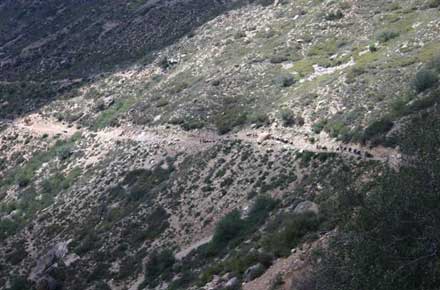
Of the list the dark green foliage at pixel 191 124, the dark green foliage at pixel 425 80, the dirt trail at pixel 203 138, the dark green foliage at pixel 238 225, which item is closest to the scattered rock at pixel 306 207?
the dark green foliage at pixel 238 225

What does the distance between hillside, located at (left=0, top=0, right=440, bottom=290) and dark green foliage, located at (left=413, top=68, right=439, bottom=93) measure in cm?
9

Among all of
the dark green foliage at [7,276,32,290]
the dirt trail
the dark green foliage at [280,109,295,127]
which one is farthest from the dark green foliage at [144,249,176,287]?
the dark green foliage at [280,109,295,127]

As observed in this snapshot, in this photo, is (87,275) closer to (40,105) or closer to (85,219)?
(85,219)

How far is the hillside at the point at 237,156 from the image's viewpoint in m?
16.6

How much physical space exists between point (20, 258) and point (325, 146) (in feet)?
71.4

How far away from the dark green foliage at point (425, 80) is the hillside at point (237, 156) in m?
0.09

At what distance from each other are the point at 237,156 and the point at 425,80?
470 inches

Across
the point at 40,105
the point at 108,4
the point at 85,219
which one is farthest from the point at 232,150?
the point at 108,4

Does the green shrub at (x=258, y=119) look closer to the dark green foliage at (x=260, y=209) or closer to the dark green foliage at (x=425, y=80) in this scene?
the dark green foliage at (x=260, y=209)

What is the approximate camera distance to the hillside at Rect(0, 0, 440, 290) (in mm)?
16562

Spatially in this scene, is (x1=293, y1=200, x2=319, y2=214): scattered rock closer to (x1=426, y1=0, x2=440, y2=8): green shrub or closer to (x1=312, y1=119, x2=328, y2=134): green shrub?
(x1=312, y1=119, x2=328, y2=134): green shrub

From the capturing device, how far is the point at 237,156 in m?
38.9

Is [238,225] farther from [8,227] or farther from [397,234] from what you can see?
[8,227]

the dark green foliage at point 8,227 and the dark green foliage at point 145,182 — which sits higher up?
the dark green foliage at point 145,182
